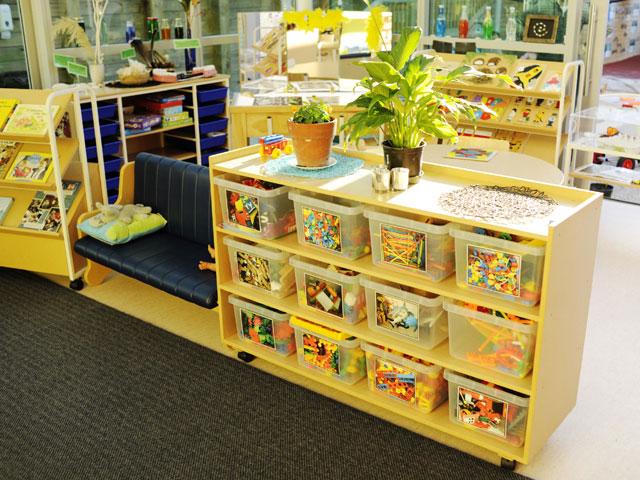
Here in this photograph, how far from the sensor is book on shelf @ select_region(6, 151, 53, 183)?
4.29 metres

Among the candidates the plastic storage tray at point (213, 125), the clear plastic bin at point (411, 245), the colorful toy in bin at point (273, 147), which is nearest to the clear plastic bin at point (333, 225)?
the clear plastic bin at point (411, 245)

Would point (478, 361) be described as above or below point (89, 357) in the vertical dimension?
above

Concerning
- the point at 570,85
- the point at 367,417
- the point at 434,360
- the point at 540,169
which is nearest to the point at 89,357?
the point at 367,417

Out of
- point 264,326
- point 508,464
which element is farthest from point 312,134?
point 508,464

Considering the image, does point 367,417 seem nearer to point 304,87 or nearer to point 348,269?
point 348,269

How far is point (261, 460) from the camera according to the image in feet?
9.50

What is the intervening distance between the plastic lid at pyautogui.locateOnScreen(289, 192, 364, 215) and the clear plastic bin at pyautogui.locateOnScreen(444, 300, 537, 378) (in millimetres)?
520

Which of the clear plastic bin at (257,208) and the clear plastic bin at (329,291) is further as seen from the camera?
the clear plastic bin at (257,208)

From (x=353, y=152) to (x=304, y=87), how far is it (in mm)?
2257

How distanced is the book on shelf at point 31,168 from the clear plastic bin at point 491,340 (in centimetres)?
263

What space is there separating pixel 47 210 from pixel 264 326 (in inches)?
69.7

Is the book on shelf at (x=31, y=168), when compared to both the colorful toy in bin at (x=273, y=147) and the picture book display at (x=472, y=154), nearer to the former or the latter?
the colorful toy in bin at (x=273, y=147)

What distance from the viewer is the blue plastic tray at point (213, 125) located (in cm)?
596

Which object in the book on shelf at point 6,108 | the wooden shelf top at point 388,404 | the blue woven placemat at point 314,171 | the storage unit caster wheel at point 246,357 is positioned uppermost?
the book on shelf at point 6,108
